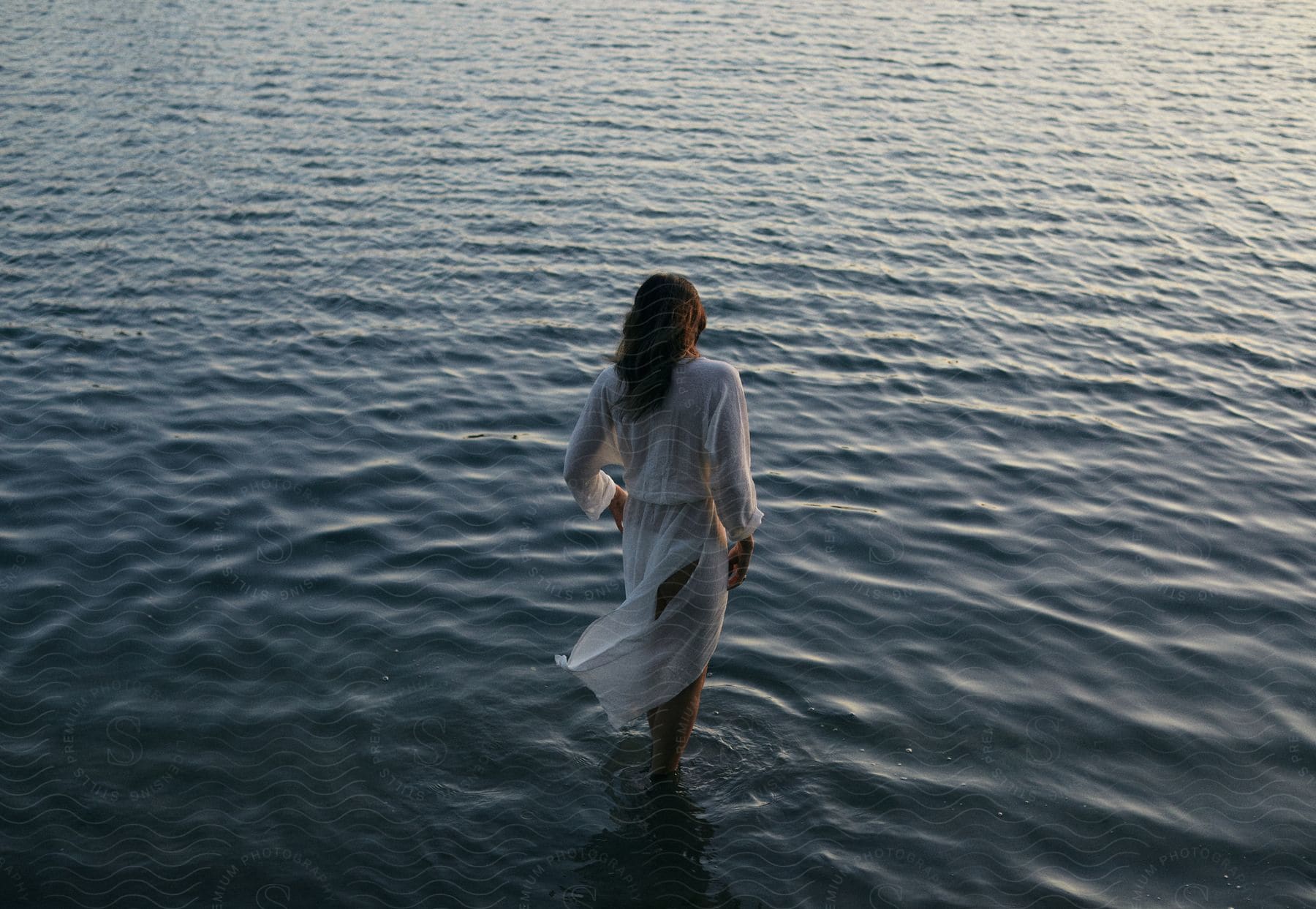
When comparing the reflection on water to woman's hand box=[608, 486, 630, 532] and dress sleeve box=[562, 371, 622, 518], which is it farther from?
dress sleeve box=[562, 371, 622, 518]

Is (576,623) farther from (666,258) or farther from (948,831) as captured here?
(666,258)

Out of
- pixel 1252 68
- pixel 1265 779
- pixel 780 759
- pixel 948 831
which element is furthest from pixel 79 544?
pixel 1252 68

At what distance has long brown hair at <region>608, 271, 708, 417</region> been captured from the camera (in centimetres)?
480

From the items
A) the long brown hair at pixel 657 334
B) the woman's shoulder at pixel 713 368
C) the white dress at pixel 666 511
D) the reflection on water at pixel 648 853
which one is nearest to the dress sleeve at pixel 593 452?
the white dress at pixel 666 511

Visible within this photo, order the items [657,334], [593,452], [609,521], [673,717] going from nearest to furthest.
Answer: [657,334], [593,452], [673,717], [609,521]

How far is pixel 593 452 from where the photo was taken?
5.25 meters

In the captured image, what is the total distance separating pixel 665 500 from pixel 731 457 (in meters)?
0.42

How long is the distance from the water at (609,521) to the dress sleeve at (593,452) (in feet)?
5.19

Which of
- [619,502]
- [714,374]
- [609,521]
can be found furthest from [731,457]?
[609,521]

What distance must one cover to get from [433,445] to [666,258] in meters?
5.06

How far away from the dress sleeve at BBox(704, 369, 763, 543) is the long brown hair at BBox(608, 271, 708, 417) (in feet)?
0.78

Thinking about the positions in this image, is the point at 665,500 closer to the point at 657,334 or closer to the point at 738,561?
the point at 738,561

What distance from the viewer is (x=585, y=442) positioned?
5.23 meters

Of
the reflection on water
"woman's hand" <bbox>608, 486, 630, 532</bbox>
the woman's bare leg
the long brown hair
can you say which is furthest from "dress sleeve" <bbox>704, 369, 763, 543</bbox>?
the reflection on water
